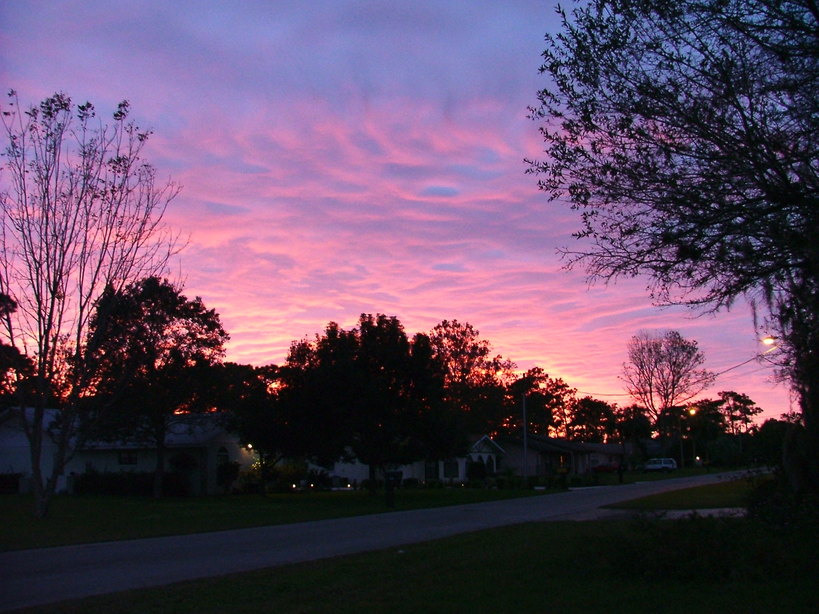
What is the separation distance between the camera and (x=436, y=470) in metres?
64.0

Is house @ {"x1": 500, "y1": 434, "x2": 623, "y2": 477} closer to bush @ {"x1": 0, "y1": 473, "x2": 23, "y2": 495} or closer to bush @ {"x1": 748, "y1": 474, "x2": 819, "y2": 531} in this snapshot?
bush @ {"x1": 0, "y1": 473, "x2": 23, "y2": 495}

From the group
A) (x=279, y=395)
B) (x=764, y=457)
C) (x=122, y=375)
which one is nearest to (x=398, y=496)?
(x=279, y=395)

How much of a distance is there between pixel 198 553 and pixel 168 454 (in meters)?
34.5

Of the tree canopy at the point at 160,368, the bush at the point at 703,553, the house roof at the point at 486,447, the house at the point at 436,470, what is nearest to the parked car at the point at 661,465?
the house roof at the point at 486,447

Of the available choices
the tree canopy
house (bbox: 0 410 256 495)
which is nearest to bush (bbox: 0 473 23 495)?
house (bbox: 0 410 256 495)

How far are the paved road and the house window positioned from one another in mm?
28060

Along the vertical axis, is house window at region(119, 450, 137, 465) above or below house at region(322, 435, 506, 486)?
above

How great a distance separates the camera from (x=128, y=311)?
96.8ft

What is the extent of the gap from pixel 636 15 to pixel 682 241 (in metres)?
3.23

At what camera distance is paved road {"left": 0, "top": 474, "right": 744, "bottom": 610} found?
12.5 m

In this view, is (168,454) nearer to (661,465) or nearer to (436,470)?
(436,470)

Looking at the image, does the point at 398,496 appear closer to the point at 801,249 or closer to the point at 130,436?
the point at 130,436

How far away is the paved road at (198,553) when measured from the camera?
12.5m

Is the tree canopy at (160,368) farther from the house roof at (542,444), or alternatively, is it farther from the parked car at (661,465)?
the parked car at (661,465)
